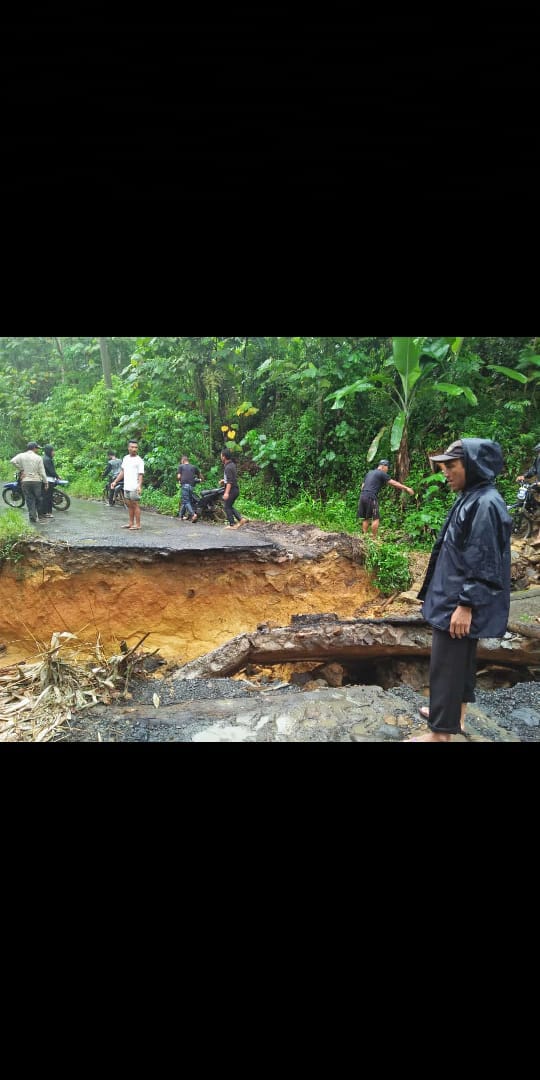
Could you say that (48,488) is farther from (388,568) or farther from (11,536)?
(388,568)

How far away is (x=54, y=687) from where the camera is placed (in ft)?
8.49

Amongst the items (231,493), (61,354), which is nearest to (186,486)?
(231,493)

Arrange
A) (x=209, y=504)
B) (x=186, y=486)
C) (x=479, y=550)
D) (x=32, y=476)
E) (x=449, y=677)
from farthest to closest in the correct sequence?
(x=209, y=504), (x=186, y=486), (x=32, y=476), (x=449, y=677), (x=479, y=550)

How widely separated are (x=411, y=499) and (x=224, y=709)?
2.87 metres

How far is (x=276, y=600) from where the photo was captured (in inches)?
173

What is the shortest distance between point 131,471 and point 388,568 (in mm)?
2543

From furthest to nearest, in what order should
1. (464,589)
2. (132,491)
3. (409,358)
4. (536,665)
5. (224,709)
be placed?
(132,491) → (409,358) → (536,665) → (224,709) → (464,589)

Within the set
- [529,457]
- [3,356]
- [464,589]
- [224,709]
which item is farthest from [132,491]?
[529,457]

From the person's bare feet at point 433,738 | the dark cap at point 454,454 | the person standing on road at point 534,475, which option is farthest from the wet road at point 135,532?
the dark cap at point 454,454

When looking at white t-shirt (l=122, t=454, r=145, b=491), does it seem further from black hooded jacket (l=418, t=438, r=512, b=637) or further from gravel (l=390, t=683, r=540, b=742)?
black hooded jacket (l=418, t=438, r=512, b=637)

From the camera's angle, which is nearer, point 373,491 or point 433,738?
point 433,738

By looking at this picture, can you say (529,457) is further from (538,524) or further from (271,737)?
(271,737)

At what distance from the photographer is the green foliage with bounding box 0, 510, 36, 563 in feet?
13.2

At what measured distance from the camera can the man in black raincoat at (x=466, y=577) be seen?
1.85m
